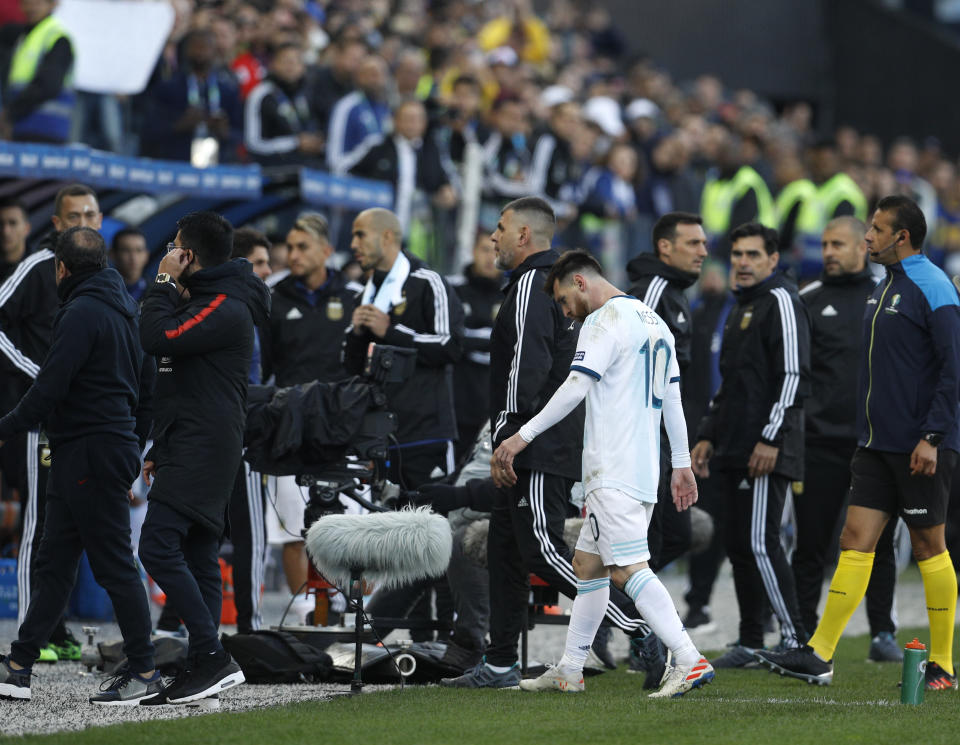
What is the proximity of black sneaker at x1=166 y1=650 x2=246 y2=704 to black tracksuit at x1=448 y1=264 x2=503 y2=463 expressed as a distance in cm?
480

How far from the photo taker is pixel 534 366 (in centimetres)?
822

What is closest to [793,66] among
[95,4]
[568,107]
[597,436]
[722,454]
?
[568,107]

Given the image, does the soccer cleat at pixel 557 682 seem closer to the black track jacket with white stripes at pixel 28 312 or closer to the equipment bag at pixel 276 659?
the equipment bag at pixel 276 659

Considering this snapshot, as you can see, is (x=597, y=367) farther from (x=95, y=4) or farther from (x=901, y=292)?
(x=95, y=4)

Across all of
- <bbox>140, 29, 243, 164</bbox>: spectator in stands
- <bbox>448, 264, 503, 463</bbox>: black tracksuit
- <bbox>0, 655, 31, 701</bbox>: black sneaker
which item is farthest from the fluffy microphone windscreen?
<bbox>140, 29, 243, 164</bbox>: spectator in stands

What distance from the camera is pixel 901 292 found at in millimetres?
8477

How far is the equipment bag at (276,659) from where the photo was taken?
28.2ft

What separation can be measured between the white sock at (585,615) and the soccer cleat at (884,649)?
9.42 feet

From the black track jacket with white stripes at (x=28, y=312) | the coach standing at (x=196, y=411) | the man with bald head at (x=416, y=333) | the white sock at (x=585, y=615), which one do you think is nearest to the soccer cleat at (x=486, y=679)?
the white sock at (x=585, y=615)

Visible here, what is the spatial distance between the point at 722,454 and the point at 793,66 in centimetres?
2215

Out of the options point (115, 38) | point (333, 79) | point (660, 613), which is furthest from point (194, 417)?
point (333, 79)

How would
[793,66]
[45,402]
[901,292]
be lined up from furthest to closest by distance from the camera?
1. [793,66]
2. [901,292]
3. [45,402]

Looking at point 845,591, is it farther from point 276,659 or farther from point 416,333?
point 416,333

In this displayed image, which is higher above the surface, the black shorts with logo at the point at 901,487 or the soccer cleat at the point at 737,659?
the black shorts with logo at the point at 901,487
